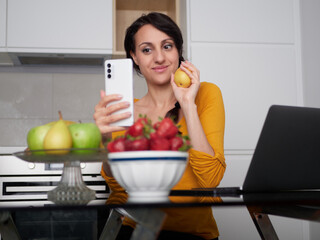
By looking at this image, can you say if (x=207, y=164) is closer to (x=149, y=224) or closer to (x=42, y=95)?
(x=149, y=224)

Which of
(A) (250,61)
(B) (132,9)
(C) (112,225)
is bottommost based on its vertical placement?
(C) (112,225)

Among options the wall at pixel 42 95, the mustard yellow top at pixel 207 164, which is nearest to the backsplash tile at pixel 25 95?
the wall at pixel 42 95

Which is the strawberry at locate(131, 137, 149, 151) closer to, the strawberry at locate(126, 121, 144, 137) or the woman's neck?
the strawberry at locate(126, 121, 144, 137)

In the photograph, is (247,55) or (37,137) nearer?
(37,137)

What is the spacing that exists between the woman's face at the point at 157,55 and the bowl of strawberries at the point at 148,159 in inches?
42.4

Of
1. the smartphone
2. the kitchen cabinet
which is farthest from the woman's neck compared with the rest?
the kitchen cabinet

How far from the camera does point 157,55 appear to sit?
5.63 feet

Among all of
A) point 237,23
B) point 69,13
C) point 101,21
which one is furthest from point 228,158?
point 69,13

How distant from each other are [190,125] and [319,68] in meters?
1.75

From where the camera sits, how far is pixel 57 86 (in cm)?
287

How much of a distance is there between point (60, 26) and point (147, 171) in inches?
84.9

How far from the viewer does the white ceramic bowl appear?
24.5 inches

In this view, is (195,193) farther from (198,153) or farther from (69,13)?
(69,13)

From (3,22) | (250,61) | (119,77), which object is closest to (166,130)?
(119,77)
